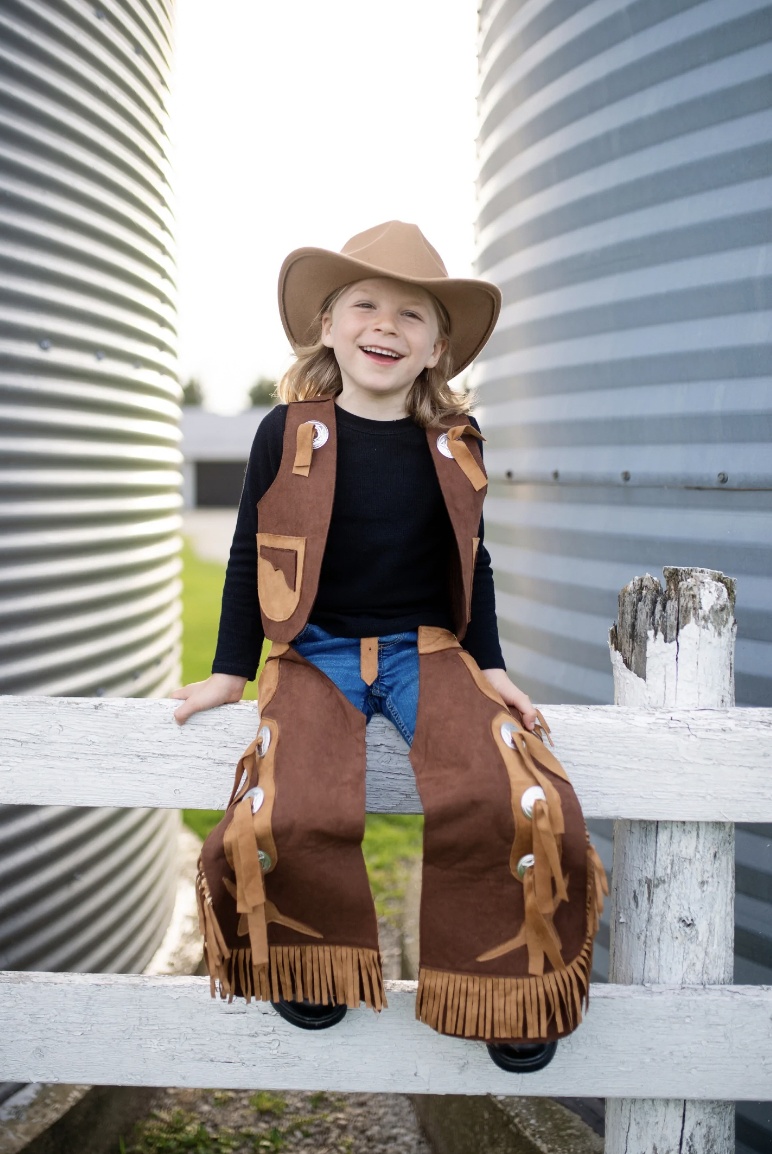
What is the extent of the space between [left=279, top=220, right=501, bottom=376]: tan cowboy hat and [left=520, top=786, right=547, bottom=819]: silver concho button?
3.41 feet

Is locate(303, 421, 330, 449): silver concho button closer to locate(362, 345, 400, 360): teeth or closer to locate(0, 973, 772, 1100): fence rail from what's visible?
locate(362, 345, 400, 360): teeth

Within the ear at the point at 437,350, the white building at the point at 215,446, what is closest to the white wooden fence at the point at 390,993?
the ear at the point at 437,350

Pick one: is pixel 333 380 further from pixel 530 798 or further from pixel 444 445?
pixel 530 798

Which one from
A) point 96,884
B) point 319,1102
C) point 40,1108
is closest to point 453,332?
point 96,884

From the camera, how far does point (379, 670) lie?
75.2 inches

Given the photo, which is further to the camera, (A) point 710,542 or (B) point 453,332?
(A) point 710,542

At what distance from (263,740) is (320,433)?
68 cm

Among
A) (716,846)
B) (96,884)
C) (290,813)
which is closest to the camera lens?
(290,813)

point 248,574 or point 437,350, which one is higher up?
point 437,350

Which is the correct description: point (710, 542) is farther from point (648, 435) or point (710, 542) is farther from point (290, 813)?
point (290, 813)

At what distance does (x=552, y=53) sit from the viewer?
290 cm

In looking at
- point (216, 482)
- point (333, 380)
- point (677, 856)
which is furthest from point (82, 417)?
point (216, 482)

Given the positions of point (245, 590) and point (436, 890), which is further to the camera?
point (245, 590)

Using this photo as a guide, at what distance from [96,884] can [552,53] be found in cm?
308
